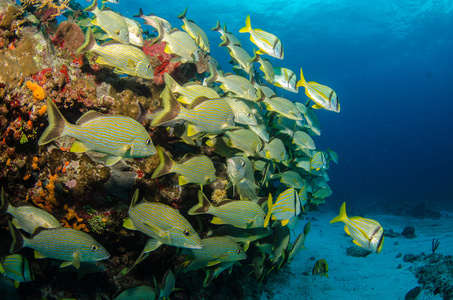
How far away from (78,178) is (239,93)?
283cm

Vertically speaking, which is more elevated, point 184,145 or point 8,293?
point 184,145

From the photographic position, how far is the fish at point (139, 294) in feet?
10.2

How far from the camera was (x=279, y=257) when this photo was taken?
16.8ft

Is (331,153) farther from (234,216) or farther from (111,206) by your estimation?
(111,206)

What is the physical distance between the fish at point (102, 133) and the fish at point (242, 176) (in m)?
1.45

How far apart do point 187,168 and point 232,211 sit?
0.90 m

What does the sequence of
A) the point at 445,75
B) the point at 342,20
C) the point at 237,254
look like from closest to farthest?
the point at 237,254 < the point at 342,20 < the point at 445,75

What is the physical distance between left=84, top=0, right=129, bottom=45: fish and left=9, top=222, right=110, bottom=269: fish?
2.64 m

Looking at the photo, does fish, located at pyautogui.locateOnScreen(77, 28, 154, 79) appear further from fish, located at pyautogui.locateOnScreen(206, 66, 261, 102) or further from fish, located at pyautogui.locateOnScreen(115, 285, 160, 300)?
fish, located at pyautogui.locateOnScreen(115, 285, 160, 300)

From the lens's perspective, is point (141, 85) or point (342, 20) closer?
point (141, 85)

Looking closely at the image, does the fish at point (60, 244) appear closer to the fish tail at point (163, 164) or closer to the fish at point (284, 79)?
the fish tail at point (163, 164)

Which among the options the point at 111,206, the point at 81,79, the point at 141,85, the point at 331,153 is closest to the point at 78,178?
the point at 111,206

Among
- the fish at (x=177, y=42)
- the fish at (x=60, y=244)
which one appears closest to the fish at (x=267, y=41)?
the fish at (x=177, y=42)

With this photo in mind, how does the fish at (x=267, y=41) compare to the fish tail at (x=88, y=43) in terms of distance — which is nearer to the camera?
the fish tail at (x=88, y=43)
